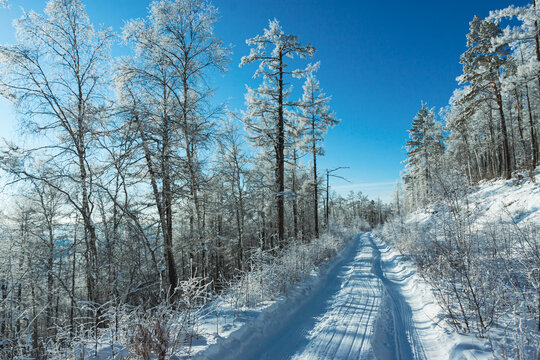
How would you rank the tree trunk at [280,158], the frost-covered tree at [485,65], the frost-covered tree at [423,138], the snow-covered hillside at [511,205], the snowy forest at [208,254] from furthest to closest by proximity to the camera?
1. the frost-covered tree at [423,138]
2. the frost-covered tree at [485,65]
3. the tree trunk at [280,158]
4. the snow-covered hillside at [511,205]
5. the snowy forest at [208,254]

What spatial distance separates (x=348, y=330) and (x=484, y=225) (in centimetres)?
626

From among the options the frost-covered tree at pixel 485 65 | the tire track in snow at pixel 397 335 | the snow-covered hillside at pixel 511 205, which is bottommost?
the tire track in snow at pixel 397 335

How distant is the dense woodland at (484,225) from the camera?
3529 mm

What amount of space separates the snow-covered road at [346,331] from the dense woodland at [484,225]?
3.08 ft

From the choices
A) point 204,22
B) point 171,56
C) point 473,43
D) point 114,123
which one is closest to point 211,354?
point 114,123

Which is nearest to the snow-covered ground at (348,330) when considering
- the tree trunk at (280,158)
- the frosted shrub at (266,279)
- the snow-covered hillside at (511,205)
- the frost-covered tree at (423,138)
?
the frosted shrub at (266,279)

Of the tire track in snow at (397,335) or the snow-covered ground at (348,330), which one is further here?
the tire track in snow at (397,335)

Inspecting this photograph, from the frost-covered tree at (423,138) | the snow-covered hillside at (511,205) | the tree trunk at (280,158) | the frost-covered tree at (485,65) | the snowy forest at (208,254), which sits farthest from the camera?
the frost-covered tree at (423,138)

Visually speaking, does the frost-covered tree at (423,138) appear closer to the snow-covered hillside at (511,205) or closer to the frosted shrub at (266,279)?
the snow-covered hillside at (511,205)

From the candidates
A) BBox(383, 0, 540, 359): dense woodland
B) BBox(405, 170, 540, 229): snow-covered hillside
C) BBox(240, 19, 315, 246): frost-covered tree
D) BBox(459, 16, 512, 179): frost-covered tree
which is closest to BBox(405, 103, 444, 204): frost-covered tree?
BBox(383, 0, 540, 359): dense woodland

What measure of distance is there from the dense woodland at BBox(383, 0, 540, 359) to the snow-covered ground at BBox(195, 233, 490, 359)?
472mm

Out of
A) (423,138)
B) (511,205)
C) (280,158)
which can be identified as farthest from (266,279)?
(423,138)

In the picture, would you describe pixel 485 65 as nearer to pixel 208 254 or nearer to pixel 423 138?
pixel 423 138

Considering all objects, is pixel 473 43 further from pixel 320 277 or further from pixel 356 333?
pixel 356 333
